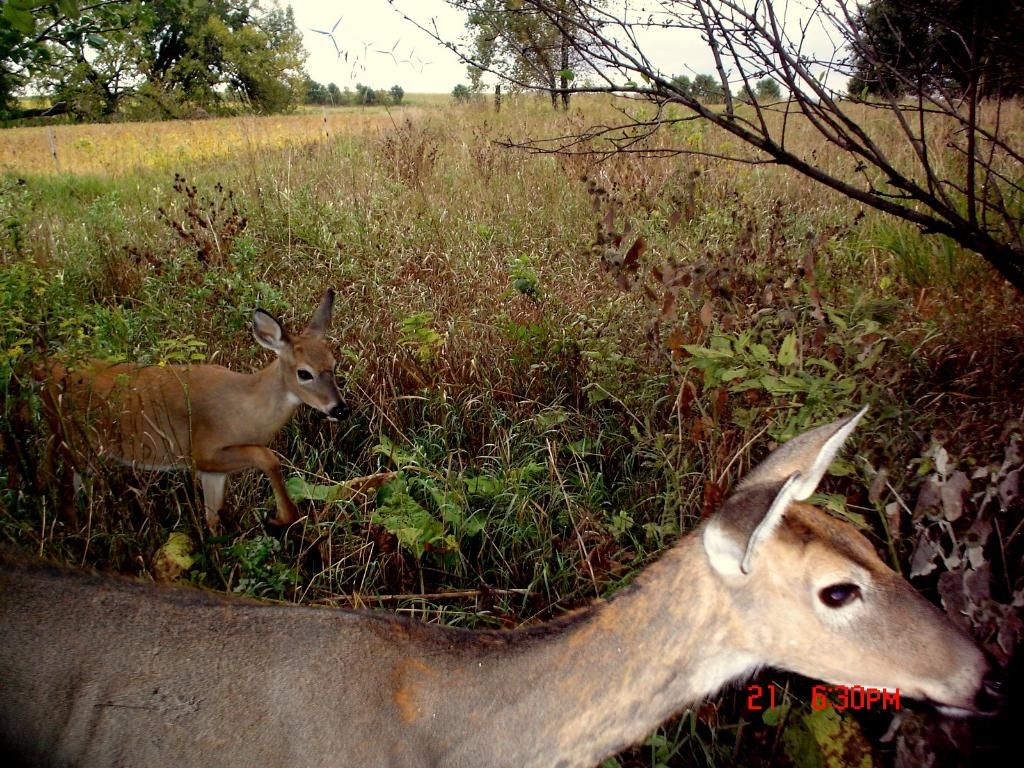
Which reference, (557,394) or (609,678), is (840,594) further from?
(557,394)

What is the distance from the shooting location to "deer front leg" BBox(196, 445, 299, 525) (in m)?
3.51

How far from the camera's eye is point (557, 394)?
413 cm

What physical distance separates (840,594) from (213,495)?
308 cm

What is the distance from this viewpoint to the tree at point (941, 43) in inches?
108

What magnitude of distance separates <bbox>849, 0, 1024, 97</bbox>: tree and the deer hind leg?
3.31 meters

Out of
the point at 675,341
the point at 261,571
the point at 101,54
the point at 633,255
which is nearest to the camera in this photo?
the point at 261,571

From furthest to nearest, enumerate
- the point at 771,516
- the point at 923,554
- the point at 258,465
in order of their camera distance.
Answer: the point at 258,465, the point at 923,554, the point at 771,516

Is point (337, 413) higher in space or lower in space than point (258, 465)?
higher

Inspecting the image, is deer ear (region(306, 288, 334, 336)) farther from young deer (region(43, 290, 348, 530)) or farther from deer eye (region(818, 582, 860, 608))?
deer eye (region(818, 582, 860, 608))

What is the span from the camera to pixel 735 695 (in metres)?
2.61

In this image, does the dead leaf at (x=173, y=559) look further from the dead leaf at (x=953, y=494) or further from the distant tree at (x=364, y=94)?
the distant tree at (x=364, y=94)

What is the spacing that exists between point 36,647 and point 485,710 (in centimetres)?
113

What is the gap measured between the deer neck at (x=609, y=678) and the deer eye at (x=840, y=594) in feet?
0.67
